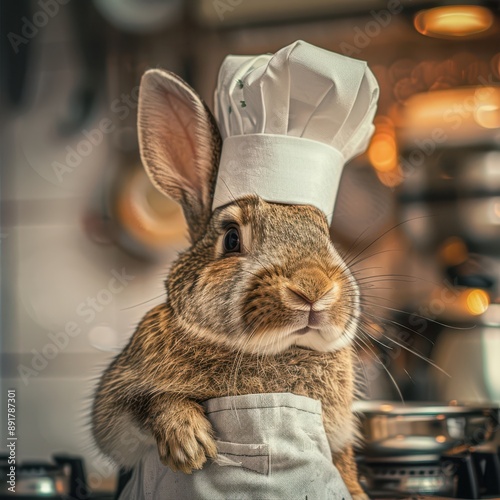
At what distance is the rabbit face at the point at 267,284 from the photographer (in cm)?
60

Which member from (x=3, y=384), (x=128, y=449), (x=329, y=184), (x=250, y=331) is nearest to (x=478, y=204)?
(x=329, y=184)

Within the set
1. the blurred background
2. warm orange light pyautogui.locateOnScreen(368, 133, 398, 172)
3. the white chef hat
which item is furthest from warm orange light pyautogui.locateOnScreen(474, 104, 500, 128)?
the white chef hat

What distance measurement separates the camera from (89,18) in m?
0.85

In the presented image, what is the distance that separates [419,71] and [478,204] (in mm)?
186

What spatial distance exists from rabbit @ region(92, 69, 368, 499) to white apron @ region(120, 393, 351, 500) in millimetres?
14

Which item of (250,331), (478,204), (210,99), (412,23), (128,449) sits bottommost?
(128,449)

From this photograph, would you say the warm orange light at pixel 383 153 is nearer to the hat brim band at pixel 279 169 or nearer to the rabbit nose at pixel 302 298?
the hat brim band at pixel 279 169

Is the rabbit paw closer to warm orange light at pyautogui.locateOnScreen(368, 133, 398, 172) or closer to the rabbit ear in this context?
the rabbit ear

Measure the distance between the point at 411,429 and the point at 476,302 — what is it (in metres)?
0.20

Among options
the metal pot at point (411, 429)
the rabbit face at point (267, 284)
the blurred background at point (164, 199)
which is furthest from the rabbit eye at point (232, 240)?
the metal pot at point (411, 429)

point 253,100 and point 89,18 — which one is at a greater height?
point 89,18

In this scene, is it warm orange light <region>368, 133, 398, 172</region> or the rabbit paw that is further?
warm orange light <region>368, 133, 398, 172</region>

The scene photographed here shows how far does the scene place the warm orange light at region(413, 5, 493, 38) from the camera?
847 mm

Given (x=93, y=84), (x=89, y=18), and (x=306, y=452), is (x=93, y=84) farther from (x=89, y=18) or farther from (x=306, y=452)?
(x=306, y=452)
